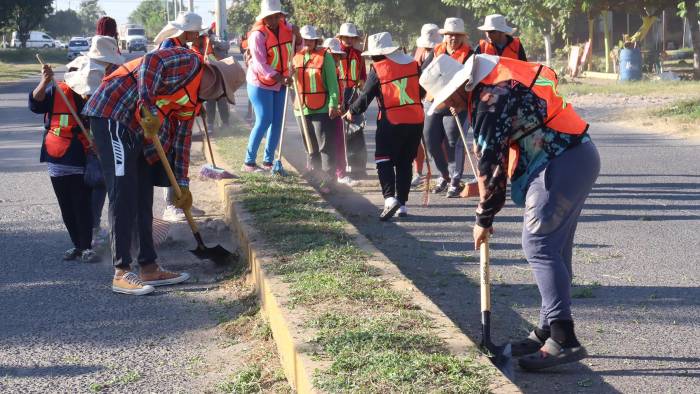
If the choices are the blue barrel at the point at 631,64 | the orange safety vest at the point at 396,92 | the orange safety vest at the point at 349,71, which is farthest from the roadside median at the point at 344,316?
the blue barrel at the point at 631,64

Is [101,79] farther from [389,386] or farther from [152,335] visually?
[389,386]

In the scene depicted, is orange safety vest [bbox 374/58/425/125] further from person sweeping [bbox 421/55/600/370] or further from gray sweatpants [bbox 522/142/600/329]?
gray sweatpants [bbox 522/142/600/329]

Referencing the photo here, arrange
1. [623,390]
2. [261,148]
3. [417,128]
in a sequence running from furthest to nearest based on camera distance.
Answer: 1. [261,148]
2. [417,128]
3. [623,390]

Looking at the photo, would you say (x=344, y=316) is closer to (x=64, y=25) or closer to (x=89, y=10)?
(x=64, y=25)

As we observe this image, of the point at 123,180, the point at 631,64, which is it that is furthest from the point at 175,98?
the point at 631,64

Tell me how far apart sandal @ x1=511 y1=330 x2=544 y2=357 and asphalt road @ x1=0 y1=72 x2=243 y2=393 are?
5.03ft

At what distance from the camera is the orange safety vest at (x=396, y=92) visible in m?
9.00

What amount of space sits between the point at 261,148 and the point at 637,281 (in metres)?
6.97

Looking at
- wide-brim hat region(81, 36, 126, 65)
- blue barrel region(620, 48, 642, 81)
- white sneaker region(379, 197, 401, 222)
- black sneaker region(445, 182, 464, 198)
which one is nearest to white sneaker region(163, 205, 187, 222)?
white sneaker region(379, 197, 401, 222)

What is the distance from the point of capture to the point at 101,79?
7176mm

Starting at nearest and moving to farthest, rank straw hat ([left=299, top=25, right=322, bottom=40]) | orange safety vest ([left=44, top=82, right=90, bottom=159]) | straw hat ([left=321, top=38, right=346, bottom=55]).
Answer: orange safety vest ([left=44, top=82, right=90, bottom=159]), straw hat ([left=299, top=25, right=322, bottom=40]), straw hat ([left=321, top=38, right=346, bottom=55])

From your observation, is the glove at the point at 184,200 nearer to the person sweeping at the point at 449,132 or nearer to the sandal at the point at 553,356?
the sandal at the point at 553,356

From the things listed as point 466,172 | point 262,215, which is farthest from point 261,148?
point 262,215

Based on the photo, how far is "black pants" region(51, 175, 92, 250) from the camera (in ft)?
24.4
